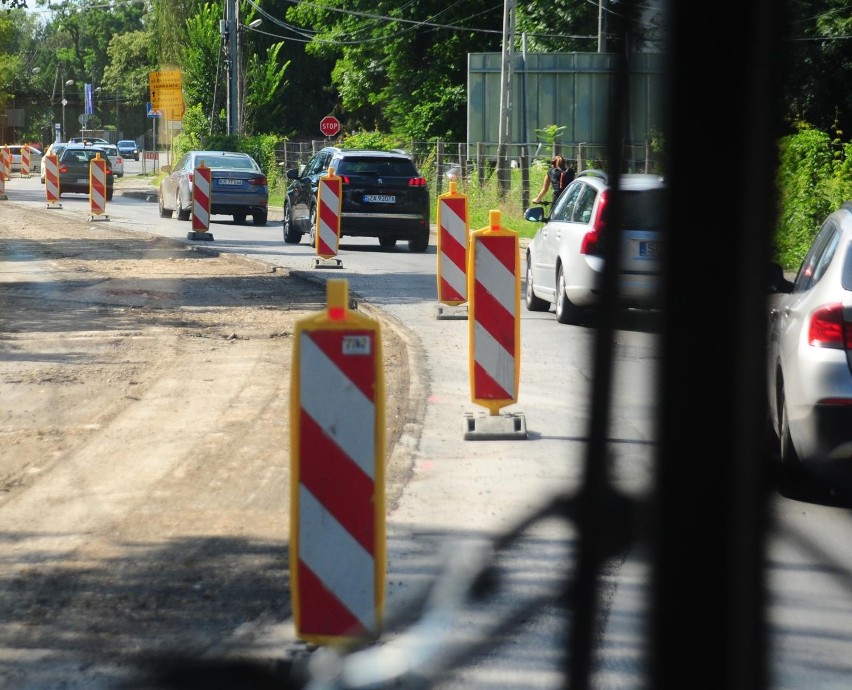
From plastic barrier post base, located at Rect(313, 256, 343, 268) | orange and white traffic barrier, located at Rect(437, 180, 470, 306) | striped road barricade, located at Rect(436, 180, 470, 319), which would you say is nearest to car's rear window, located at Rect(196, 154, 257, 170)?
plastic barrier post base, located at Rect(313, 256, 343, 268)

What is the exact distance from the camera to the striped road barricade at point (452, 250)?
40.9ft

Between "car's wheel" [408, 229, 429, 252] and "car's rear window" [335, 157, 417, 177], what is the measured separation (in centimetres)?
105

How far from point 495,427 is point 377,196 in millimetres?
14616

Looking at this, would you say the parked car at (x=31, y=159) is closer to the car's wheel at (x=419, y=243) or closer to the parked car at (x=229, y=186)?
the parked car at (x=229, y=186)

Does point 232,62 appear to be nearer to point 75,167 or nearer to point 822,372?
point 75,167

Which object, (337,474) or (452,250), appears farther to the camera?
(452,250)

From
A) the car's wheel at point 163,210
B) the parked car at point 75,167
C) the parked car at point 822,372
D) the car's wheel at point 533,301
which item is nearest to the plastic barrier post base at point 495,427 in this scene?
the parked car at point 822,372

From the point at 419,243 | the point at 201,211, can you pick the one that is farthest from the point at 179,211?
the point at 419,243

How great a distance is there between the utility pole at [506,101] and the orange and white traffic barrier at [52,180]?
10.9m

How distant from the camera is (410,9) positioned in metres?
51.8

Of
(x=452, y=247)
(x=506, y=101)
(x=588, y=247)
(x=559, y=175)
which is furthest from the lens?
(x=506, y=101)

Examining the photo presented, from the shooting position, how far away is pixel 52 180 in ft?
116

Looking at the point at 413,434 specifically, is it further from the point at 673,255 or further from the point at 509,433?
the point at 673,255

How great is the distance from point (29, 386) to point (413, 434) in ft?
10.5
